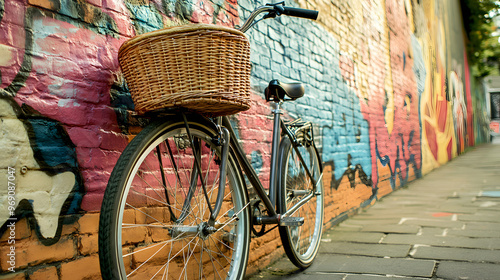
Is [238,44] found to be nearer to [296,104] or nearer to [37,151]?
[37,151]

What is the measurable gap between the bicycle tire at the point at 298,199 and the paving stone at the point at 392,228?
75 centimetres

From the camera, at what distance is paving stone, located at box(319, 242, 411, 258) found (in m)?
2.87

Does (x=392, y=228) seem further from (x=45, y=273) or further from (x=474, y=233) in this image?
(x=45, y=273)

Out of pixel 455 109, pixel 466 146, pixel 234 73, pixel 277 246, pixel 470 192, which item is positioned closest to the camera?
pixel 234 73

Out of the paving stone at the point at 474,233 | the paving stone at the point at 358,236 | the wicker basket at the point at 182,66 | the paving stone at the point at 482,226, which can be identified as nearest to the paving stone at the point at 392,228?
the paving stone at the point at 358,236

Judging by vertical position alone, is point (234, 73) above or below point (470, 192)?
above

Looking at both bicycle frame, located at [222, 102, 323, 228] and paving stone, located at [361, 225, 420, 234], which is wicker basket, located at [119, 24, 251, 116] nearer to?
bicycle frame, located at [222, 102, 323, 228]

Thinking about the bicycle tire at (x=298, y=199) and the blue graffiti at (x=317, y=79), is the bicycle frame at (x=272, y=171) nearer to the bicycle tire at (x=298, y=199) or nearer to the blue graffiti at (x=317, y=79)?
the bicycle tire at (x=298, y=199)

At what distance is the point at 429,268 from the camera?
2.45 m

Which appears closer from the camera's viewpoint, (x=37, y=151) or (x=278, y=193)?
(x=37, y=151)

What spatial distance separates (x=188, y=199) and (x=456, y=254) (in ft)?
6.38

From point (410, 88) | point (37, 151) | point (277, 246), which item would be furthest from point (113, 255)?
point (410, 88)

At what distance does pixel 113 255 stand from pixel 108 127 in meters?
0.57

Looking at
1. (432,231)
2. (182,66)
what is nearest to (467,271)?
(432,231)
